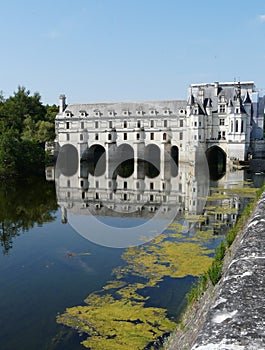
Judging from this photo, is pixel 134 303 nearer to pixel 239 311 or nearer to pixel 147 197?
pixel 239 311

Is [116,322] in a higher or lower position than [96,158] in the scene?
lower

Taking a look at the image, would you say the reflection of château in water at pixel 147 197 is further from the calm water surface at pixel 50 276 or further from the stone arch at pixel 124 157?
the stone arch at pixel 124 157

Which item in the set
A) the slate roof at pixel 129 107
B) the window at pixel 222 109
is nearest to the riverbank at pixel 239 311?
the window at pixel 222 109

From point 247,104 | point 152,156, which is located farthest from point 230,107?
point 152,156

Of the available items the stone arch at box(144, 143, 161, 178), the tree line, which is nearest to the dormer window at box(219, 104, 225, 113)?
the stone arch at box(144, 143, 161, 178)

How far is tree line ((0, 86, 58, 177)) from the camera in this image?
3089 centimetres

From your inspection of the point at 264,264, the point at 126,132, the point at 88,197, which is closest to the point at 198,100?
the point at 126,132

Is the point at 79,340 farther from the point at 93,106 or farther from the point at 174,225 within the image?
the point at 93,106

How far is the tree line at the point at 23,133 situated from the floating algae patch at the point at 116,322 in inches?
945

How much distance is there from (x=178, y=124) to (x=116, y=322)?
121ft

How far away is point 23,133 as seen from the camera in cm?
4391

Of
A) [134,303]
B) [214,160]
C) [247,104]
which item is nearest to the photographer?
[134,303]

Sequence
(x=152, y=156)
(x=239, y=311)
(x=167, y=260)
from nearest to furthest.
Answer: (x=239, y=311), (x=167, y=260), (x=152, y=156)

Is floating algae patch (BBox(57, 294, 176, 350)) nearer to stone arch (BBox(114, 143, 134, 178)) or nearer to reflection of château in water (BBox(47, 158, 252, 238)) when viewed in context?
→ reflection of château in water (BBox(47, 158, 252, 238))
